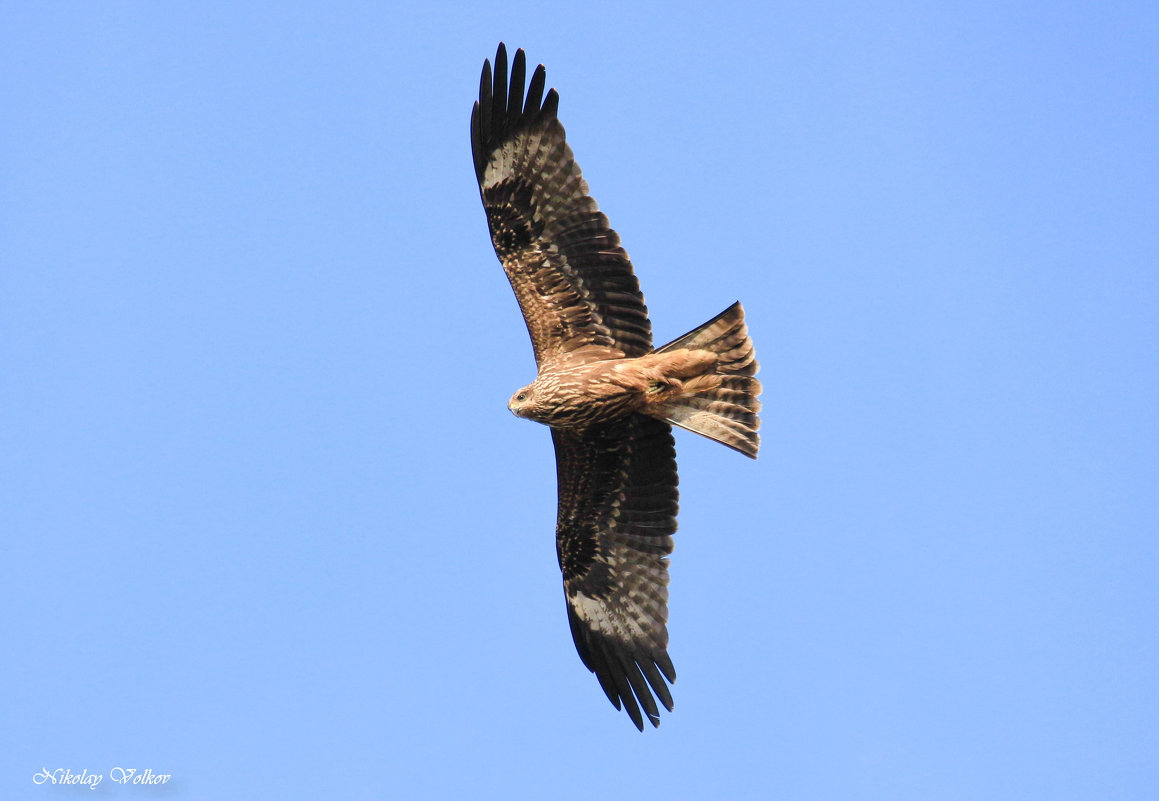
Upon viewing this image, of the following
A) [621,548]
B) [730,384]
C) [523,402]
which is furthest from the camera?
[621,548]

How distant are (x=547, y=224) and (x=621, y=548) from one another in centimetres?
252

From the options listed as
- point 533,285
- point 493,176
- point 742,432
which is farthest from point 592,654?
→ point 493,176

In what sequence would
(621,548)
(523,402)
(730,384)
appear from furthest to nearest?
1. (621,548)
2. (523,402)
3. (730,384)

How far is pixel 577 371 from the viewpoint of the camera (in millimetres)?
8906

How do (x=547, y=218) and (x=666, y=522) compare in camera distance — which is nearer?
(x=547, y=218)

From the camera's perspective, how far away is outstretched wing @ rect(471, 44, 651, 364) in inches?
349

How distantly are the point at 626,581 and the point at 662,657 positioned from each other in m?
0.62

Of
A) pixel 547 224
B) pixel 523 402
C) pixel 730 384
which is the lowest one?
pixel 730 384

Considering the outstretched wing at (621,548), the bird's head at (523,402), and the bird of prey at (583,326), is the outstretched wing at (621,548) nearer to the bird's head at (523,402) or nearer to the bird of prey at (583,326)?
the bird of prey at (583,326)

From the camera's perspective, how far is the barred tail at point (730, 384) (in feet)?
29.0

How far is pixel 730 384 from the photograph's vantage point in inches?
351

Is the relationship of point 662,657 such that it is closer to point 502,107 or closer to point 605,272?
point 605,272

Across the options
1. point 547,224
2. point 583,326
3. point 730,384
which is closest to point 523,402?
point 583,326

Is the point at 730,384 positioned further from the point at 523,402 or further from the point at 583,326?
the point at 523,402
